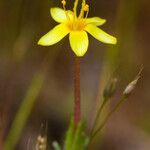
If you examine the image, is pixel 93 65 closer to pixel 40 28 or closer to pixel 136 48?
pixel 136 48

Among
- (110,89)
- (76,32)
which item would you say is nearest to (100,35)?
(76,32)

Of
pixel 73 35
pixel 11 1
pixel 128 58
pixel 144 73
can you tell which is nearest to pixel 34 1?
pixel 11 1

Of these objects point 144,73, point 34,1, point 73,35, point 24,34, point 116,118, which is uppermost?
point 73,35

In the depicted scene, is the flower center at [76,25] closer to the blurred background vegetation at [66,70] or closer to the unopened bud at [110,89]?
the unopened bud at [110,89]

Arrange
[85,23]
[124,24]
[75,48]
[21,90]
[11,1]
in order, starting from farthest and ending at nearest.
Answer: [21,90] → [11,1] → [124,24] → [85,23] → [75,48]

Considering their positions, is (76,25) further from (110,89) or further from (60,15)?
(110,89)

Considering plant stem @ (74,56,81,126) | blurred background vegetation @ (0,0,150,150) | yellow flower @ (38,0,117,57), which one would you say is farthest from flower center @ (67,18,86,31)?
blurred background vegetation @ (0,0,150,150)

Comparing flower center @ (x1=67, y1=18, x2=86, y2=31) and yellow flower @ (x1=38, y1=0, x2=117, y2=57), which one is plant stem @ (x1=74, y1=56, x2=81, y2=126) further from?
flower center @ (x1=67, y1=18, x2=86, y2=31)
